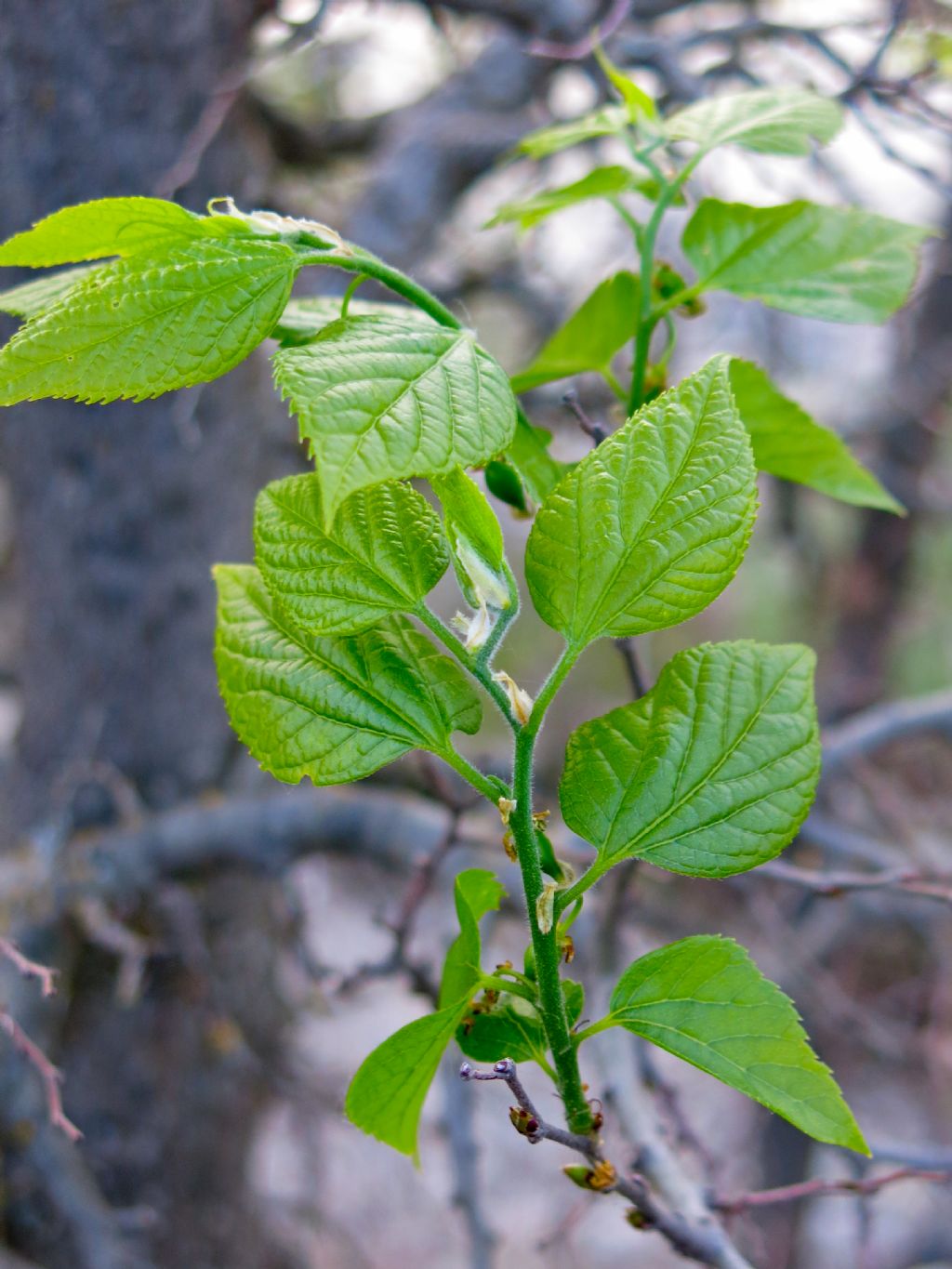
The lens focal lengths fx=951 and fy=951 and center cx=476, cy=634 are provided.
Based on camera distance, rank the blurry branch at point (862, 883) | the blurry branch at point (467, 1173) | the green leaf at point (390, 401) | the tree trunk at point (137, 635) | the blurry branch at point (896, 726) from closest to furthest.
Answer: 1. the green leaf at point (390, 401)
2. the blurry branch at point (862, 883)
3. the blurry branch at point (467, 1173)
4. the tree trunk at point (137, 635)
5. the blurry branch at point (896, 726)

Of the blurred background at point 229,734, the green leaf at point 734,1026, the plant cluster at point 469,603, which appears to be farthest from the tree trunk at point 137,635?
the green leaf at point 734,1026

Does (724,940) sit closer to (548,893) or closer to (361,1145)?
(548,893)

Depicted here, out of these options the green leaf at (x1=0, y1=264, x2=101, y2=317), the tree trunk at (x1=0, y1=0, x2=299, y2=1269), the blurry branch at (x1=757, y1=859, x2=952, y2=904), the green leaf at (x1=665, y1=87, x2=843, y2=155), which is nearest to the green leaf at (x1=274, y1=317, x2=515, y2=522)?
the green leaf at (x1=0, y1=264, x2=101, y2=317)

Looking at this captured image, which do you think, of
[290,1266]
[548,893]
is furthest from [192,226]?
[290,1266]

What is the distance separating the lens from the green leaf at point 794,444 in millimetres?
434

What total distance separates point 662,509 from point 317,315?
0.17 meters

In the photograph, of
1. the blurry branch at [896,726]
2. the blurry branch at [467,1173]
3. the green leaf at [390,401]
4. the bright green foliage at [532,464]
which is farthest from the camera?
the blurry branch at [896,726]

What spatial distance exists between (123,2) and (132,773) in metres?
0.90

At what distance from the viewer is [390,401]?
27 centimetres

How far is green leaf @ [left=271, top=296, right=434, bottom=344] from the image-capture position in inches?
12.7

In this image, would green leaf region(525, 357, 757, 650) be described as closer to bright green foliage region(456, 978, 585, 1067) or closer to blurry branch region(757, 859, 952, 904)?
bright green foliage region(456, 978, 585, 1067)

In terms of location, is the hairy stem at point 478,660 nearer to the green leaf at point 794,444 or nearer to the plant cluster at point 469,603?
the plant cluster at point 469,603

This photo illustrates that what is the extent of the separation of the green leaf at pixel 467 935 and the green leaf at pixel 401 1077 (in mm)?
11

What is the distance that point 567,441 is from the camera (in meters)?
1.73
